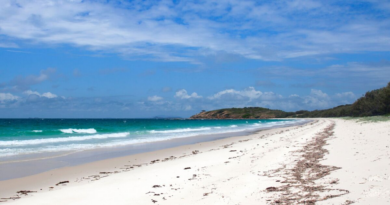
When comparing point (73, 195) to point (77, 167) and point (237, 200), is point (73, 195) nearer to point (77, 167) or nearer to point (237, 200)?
point (237, 200)

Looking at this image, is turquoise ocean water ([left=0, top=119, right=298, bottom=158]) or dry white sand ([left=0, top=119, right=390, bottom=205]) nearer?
dry white sand ([left=0, top=119, right=390, bottom=205])

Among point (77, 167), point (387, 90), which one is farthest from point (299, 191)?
point (387, 90)

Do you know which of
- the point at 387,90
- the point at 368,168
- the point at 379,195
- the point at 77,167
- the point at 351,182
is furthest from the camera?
the point at 387,90

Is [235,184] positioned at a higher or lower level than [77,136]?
lower

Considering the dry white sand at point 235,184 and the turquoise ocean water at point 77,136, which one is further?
the turquoise ocean water at point 77,136

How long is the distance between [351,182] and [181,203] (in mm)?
3329

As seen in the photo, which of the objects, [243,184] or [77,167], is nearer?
[243,184]

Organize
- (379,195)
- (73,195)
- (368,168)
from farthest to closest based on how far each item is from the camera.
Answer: (368,168) < (73,195) < (379,195)

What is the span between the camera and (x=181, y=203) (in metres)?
5.55

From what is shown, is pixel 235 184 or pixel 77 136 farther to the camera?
A: pixel 77 136

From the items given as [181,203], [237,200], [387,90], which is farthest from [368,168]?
[387,90]

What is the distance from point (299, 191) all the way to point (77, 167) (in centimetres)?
780

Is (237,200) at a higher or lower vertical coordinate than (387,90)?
lower

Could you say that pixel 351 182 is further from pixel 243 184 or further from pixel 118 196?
pixel 118 196
